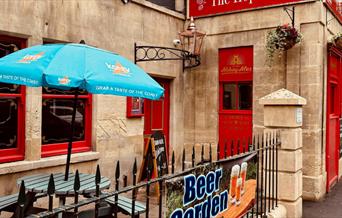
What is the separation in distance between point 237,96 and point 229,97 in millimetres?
212

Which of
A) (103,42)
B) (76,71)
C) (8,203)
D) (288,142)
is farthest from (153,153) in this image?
(76,71)

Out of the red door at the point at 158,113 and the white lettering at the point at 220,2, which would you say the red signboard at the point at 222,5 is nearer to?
the white lettering at the point at 220,2

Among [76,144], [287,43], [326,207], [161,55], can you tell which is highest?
[287,43]

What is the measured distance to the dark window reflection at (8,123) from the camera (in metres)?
5.32

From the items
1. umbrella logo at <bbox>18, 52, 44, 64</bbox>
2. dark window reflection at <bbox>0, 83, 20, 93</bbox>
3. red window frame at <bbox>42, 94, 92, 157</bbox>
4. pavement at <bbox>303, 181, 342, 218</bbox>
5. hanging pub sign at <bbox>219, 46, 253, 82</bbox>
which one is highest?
hanging pub sign at <bbox>219, 46, 253, 82</bbox>

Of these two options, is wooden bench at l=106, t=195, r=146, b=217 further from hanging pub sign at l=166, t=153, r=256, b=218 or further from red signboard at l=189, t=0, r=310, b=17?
red signboard at l=189, t=0, r=310, b=17

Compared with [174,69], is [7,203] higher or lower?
lower

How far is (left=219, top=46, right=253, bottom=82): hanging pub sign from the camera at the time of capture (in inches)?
322

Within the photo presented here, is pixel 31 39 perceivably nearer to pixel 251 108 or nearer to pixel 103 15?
pixel 103 15

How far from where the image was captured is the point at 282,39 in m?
7.21

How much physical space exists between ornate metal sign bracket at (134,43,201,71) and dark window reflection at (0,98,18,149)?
2.76m

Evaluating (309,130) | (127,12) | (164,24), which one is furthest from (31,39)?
(309,130)

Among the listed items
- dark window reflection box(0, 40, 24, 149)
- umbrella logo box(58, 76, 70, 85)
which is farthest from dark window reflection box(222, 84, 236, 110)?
umbrella logo box(58, 76, 70, 85)

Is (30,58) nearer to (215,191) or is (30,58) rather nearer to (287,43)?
(215,191)
